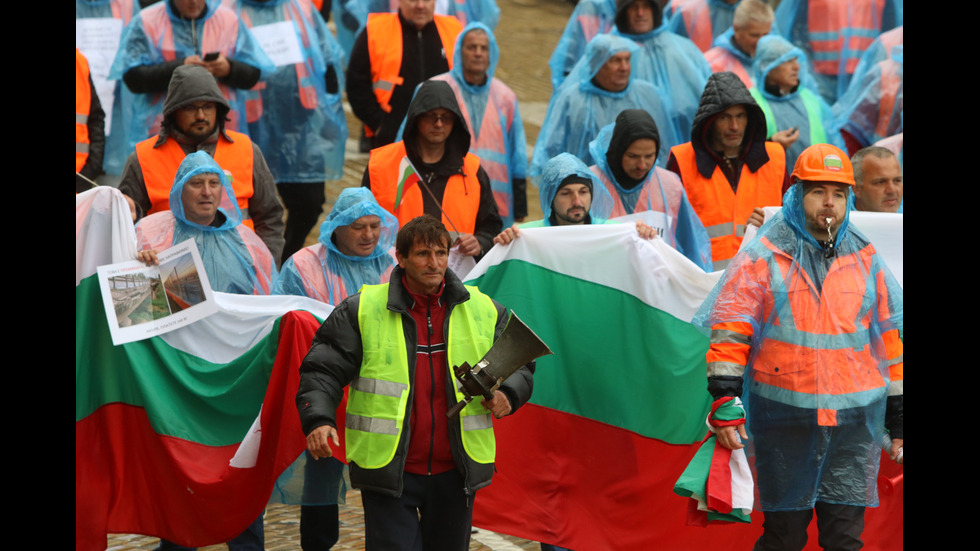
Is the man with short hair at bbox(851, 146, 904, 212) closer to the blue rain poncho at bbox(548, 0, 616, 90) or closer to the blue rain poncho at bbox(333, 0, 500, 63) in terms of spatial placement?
the blue rain poncho at bbox(548, 0, 616, 90)

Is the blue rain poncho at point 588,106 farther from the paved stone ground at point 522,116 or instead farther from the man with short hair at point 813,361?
the man with short hair at point 813,361

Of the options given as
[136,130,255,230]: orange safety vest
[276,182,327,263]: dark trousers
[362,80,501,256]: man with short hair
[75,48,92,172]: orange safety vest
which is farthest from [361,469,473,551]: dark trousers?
[276,182,327,263]: dark trousers

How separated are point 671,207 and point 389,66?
327 centimetres

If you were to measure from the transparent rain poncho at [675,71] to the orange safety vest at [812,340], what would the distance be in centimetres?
442

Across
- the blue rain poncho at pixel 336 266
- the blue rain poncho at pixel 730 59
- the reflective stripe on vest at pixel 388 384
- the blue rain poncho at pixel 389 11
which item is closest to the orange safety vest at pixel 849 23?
the blue rain poncho at pixel 730 59

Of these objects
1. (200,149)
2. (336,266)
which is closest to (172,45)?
(200,149)

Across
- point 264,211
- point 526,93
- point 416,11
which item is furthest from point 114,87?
point 526,93

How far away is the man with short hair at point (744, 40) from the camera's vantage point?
10.5m

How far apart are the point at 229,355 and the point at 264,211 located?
1262mm

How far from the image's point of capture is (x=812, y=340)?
5.64 meters

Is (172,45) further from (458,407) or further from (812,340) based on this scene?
(812,340)

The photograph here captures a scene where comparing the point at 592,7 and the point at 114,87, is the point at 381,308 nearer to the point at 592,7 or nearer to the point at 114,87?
the point at 114,87

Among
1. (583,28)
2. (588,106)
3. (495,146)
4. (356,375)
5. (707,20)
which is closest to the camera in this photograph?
(356,375)

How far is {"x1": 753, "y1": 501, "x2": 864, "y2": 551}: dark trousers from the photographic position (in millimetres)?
5695
